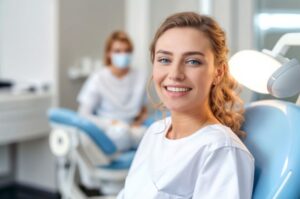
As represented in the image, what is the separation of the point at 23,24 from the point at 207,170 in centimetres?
266

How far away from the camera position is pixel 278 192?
3.19ft

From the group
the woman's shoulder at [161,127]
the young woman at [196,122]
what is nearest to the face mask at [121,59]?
the woman's shoulder at [161,127]

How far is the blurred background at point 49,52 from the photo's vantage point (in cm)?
299

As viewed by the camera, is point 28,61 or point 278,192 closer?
point 278,192

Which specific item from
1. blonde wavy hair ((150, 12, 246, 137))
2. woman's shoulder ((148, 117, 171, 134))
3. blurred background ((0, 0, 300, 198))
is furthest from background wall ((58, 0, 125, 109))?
blonde wavy hair ((150, 12, 246, 137))

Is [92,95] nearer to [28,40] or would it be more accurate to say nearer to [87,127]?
[87,127]

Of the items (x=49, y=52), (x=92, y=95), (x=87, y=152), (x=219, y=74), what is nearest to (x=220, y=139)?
(x=219, y=74)

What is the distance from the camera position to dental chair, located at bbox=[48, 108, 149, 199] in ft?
7.88

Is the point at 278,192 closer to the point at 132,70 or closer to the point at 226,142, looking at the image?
the point at 226,142

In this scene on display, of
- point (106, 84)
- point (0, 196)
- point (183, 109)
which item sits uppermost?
point (183, 109)

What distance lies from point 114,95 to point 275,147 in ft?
6.50

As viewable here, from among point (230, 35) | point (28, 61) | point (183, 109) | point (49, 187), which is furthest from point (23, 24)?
point (183, 109)

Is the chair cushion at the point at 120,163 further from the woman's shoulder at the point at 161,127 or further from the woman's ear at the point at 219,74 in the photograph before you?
the woman's ear at the point at 219,74

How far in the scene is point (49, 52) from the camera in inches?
125
